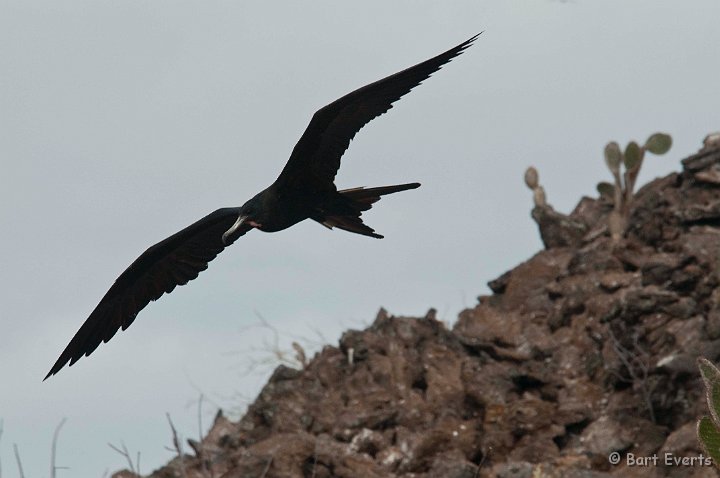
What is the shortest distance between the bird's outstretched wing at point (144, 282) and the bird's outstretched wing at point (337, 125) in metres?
1.42

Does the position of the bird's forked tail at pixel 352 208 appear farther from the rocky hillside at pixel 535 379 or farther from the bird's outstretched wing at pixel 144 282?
the rocky hillside at pixel 535 379

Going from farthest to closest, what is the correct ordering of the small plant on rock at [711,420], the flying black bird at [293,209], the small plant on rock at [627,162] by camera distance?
the small plant on rock at [627,162], the flying black bird at [293,209], the small plant on rock at [711,420]

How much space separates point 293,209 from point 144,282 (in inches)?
77.1

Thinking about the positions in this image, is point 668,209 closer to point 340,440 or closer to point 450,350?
point 450,350

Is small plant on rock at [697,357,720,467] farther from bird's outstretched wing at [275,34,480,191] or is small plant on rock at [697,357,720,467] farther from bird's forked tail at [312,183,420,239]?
bird's forked tail at [312,183,420,239]

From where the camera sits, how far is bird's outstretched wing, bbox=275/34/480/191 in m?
6.57

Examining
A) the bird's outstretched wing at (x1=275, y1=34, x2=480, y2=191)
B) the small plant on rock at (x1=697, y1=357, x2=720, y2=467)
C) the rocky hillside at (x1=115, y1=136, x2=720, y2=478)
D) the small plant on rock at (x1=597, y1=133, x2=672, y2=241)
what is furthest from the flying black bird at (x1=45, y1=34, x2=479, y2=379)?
the small plant on rock at (x1=597, y1=133, x2=672, y2=241)

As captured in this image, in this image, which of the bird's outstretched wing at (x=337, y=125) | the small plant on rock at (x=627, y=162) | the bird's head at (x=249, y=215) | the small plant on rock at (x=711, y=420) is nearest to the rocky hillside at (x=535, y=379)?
the small plant on rock at (x=627, y=162)

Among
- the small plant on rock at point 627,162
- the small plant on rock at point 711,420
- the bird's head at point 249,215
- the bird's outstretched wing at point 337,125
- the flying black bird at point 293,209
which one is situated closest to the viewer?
the small plant on rock at point 711,420

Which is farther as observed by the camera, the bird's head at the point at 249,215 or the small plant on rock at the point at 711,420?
the bird's head at the point at 249,215

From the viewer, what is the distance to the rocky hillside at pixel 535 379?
906cm

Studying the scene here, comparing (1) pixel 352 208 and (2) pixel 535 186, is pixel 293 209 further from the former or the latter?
(2) pixel 535 186

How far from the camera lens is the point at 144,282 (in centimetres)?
888

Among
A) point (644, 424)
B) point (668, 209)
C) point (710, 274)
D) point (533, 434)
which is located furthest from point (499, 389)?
point (668, 209)
